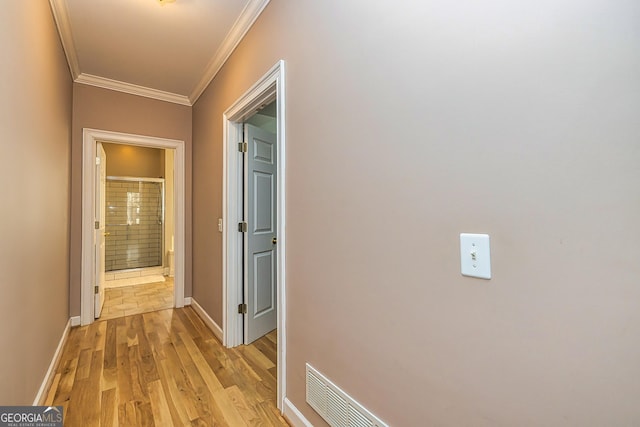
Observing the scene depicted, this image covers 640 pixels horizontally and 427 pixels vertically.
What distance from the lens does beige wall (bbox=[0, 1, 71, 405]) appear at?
1.22 metres

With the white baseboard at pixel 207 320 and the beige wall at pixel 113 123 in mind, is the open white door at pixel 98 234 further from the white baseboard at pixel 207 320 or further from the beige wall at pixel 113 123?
the white baseboard at pixel 207 320

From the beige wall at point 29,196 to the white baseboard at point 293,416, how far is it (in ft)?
4.09

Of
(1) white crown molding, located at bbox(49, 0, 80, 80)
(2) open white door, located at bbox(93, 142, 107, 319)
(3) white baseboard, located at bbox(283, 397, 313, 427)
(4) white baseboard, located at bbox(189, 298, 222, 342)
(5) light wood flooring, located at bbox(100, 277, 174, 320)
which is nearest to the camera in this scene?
(3) white baseboard, located at bbox(283, 397, 313, 427)

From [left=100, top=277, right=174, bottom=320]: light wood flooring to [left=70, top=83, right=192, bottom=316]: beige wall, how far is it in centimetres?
41

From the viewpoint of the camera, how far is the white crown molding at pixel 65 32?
198 centimetres

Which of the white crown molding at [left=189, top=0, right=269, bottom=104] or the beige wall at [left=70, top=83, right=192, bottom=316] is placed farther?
the beige wall at [left=70, top=83, right=192, bottom=316]

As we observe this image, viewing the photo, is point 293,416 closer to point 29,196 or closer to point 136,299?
point 29,196

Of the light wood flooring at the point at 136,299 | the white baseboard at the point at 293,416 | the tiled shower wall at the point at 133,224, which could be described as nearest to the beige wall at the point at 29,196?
the light wood flooring at the point at 136,299

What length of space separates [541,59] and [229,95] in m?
2.33

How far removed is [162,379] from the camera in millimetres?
1969

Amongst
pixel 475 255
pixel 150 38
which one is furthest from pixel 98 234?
pixel 475 255

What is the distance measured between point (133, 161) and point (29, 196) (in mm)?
4724
